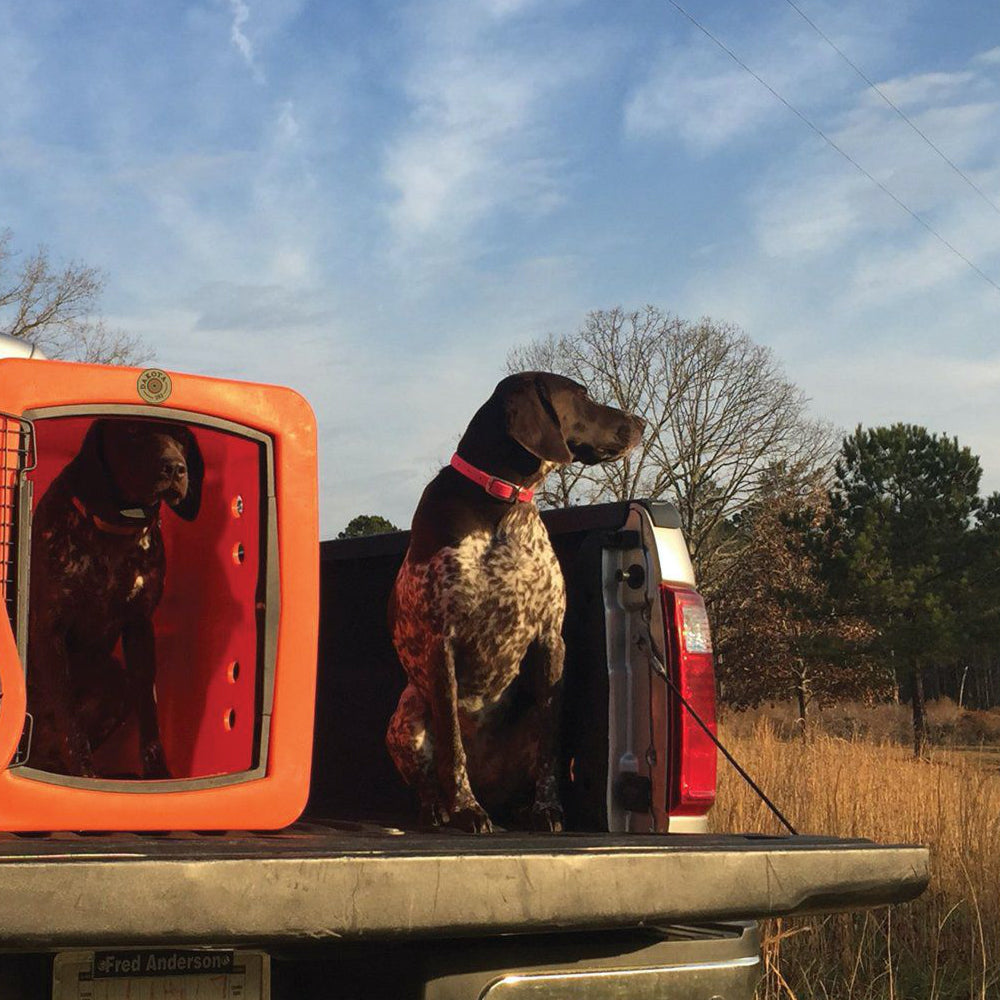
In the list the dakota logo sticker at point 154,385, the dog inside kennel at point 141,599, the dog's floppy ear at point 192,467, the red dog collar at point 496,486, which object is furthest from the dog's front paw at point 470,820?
the dakota logo sticker at point 154,385

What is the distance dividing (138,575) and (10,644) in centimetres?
121

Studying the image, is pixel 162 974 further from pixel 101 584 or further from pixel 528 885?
pixel 101 584

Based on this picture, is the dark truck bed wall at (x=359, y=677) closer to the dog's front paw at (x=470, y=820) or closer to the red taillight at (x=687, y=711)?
the dog's front paw at (x=470, y=820)

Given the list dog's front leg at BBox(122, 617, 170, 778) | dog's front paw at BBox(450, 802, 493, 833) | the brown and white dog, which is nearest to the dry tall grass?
dog's front paw at BBox(450, 802, 493, 833)

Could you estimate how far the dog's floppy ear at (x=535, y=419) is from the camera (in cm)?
360

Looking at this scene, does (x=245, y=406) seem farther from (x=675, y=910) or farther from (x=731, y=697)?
(x=731, y=697)

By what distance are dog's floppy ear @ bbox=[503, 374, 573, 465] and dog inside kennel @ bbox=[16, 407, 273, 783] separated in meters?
0.95

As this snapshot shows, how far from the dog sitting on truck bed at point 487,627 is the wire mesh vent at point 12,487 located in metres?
1.56

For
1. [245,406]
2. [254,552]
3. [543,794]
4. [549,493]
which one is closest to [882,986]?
[543,794]

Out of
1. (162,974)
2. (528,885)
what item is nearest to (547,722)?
(528,885)

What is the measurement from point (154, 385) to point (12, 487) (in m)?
0.31

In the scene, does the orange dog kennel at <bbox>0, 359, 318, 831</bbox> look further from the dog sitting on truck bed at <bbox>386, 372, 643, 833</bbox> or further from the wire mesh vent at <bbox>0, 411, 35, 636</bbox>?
the dog sitting on truck bed at <bbox>386, 372, 643, 833</bbox>

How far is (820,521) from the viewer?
112 feet

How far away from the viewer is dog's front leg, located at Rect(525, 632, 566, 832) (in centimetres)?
338
